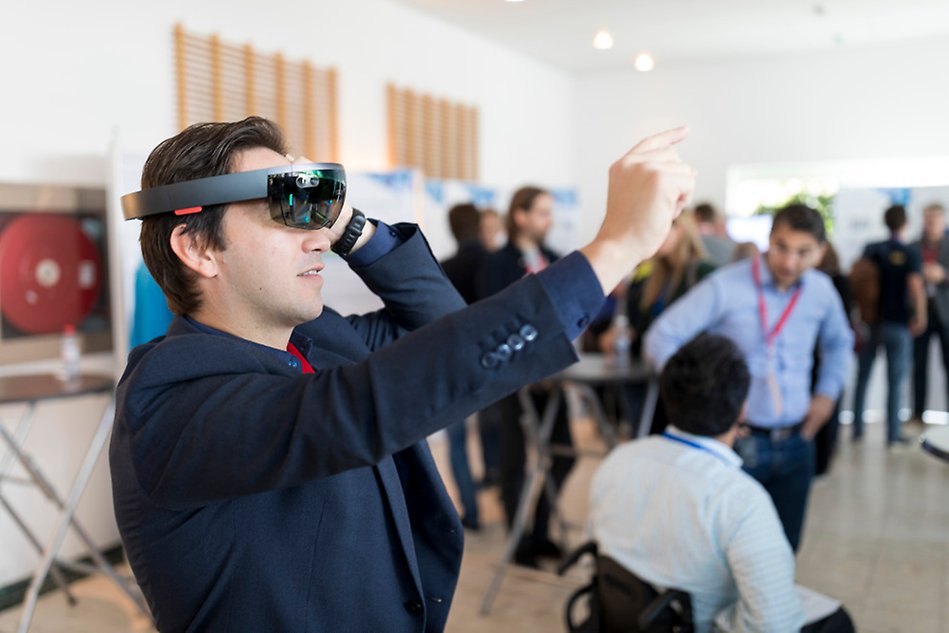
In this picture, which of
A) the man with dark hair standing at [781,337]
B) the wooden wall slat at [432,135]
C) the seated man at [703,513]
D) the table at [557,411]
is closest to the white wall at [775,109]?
the wooden wall slat at [432,135]

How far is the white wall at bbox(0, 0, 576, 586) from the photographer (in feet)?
11.6

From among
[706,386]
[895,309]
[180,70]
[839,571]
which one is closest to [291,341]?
[706,386]

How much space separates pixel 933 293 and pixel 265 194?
21.1 ft

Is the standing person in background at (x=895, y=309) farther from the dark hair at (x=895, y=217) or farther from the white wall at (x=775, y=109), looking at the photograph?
the white wall at (x=775, y=109)

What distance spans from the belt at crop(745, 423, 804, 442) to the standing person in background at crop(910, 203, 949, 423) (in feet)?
13.6

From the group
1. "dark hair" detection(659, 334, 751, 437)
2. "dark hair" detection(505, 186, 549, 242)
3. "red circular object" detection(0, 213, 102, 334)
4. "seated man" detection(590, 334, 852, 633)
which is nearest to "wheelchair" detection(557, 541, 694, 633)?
"seated man" detection(590, 334, 852, 633)

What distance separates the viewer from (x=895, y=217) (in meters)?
5.72

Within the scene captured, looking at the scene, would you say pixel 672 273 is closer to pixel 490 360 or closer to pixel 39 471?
pixel 39 471

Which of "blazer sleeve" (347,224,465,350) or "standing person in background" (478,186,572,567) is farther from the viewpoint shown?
"standing person in background" (478,186,572,567)

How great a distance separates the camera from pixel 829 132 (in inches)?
322

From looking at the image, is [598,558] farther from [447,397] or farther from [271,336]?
[447,397]

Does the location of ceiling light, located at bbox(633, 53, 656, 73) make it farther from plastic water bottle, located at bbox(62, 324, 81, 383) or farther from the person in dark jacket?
plastic water bottle, located at bbox(62, 324, 81, 383)

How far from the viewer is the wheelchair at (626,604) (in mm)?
1906

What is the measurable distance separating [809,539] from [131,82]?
392cm
